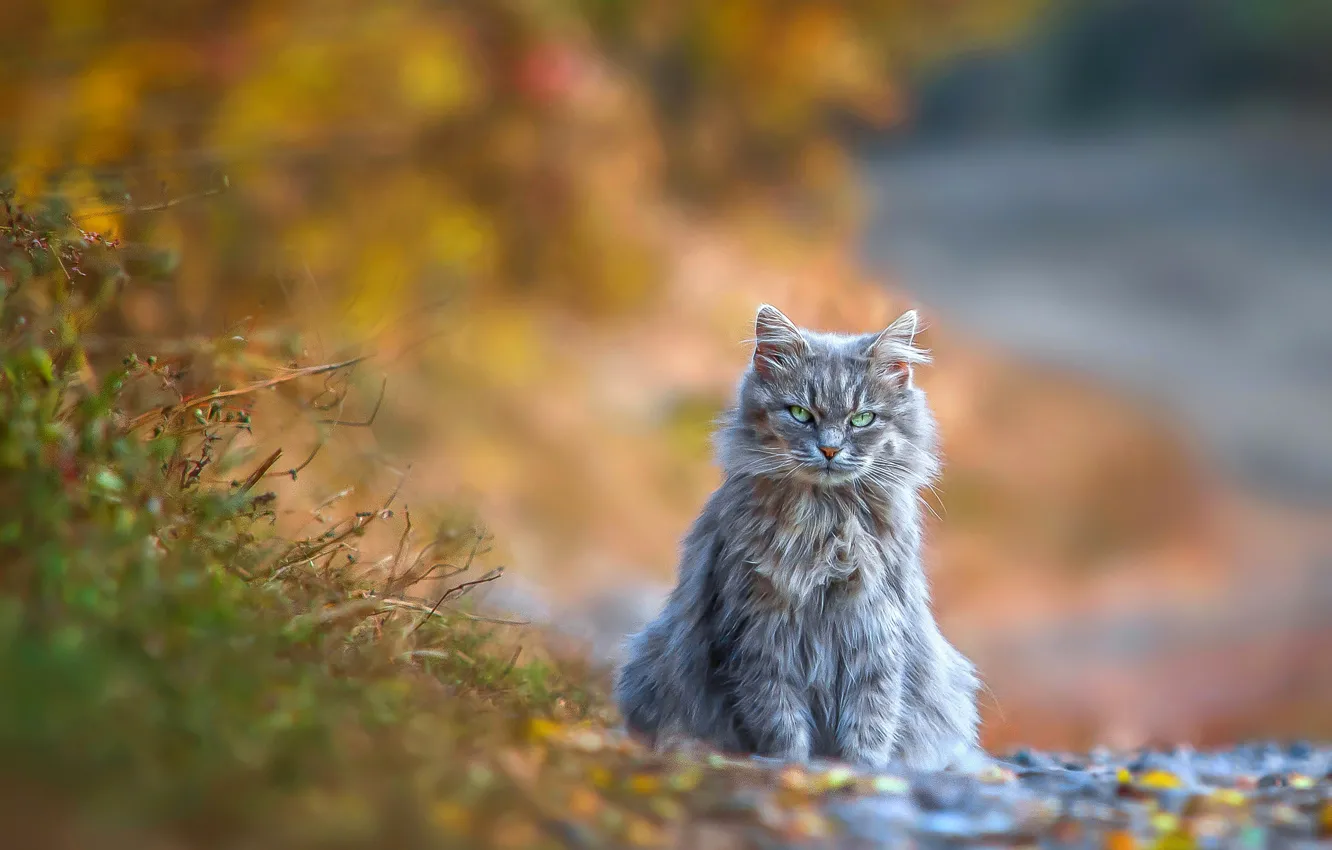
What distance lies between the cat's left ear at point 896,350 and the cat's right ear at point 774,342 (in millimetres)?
219

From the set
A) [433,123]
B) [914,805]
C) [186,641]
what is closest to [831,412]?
[914,805]

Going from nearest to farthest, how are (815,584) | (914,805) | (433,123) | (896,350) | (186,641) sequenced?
(186,641) → (914,805) → (815,584) → (896,350) → (433,123)

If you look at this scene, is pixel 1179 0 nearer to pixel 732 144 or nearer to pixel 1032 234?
pixel 1032 234

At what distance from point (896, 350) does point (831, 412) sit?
0.33 m

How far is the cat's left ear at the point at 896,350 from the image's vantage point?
3.85 meters

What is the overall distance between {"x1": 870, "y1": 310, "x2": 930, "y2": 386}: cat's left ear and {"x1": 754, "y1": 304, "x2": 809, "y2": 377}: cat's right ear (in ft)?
0.72

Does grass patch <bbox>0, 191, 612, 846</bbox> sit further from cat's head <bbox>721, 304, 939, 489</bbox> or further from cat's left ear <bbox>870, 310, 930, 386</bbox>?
cat's left ear <bbox>870, 310, 930, 386</bbox>

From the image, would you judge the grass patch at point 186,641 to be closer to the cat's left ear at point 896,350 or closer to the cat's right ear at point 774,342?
the cat's right ear at point 774,342

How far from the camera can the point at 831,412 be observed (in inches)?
146

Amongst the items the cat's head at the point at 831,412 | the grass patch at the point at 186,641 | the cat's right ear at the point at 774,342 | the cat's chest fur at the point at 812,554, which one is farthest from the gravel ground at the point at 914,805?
the cat's right ear at the point at 774,342

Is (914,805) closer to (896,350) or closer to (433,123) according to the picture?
(896,350)

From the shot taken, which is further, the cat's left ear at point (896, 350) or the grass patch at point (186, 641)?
the cat's left ear at point (896, 350)

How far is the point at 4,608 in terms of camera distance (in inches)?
83.8

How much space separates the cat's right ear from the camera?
3846mm
